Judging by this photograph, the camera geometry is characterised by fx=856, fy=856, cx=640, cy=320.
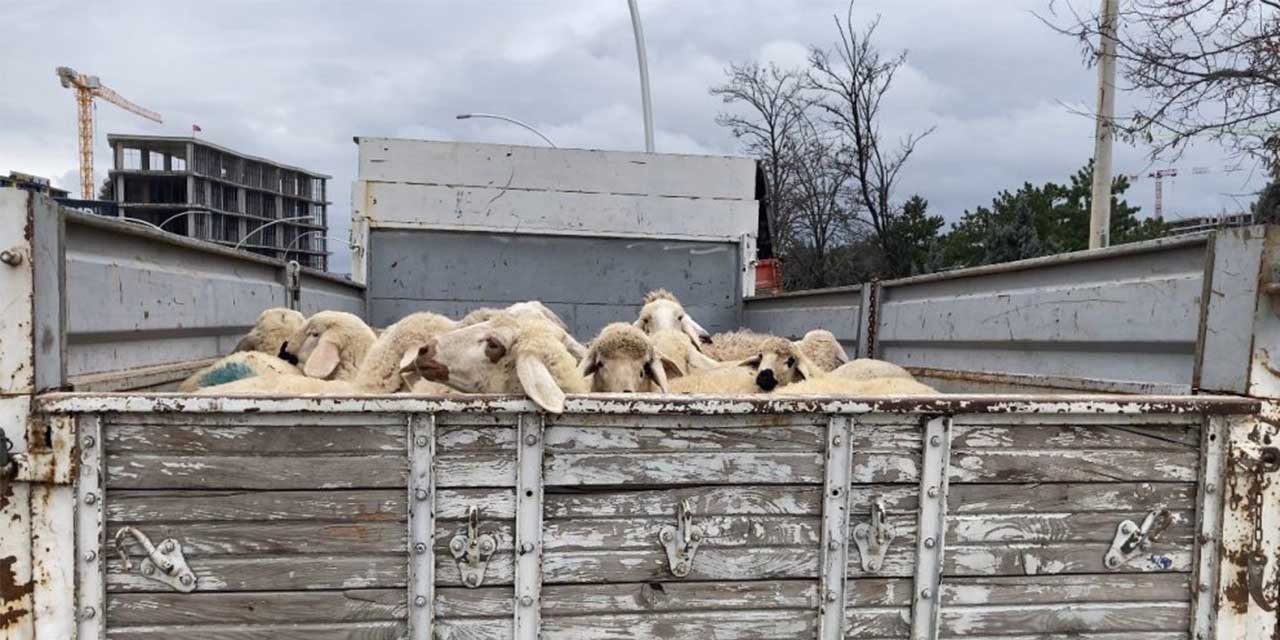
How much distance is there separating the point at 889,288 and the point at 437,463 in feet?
13.6

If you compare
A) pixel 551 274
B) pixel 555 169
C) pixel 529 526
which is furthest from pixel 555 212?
pixel 529 526

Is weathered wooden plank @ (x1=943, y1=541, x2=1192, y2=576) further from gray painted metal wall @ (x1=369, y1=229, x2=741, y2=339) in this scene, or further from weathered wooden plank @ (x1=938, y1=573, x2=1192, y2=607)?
gray painted metal wall @ (x1=369, y1=229, x2=741, y2=339)

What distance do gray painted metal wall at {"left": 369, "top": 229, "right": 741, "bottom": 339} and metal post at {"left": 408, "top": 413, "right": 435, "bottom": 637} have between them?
226 inches

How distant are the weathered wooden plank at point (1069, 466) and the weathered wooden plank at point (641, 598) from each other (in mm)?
591

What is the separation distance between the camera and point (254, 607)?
7.50 ft

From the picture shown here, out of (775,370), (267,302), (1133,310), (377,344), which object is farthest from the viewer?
(267,302)

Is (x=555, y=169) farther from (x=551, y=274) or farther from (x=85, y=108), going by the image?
(x=85, y=108)

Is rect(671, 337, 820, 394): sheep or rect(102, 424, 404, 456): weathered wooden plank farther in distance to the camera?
rect(671, 337, 820, 394): sheep

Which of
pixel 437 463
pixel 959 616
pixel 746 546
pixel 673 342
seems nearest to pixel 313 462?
pixel 437 463

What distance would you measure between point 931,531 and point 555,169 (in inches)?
249

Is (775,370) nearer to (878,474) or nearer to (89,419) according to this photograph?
(878,474)

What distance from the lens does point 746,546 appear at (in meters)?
2.45

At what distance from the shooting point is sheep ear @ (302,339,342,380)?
4.49m

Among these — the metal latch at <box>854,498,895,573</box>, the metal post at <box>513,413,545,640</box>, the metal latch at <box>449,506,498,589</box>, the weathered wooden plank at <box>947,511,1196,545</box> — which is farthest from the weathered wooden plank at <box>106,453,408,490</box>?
the weathered wooden plank at <box>947,511,1196,545</box>
